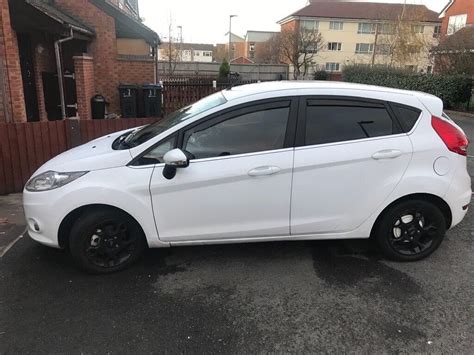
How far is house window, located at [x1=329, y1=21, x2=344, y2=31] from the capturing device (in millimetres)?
52312

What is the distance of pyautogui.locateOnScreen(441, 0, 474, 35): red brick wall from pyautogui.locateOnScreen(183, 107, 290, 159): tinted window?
126 ft

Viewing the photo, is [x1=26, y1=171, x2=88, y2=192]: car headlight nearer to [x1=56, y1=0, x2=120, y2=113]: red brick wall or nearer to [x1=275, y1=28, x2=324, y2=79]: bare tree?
[x1=56, y1=0, x2=120, y2=113]: red brick wall

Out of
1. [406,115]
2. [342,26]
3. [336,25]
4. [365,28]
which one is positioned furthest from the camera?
[365,28]

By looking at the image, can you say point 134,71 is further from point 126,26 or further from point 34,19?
point 34,19

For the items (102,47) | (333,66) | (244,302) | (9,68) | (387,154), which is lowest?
(244,302)

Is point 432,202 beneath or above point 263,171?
beneath

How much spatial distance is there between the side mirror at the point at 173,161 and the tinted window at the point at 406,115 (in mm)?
1834

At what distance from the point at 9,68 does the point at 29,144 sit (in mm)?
1474

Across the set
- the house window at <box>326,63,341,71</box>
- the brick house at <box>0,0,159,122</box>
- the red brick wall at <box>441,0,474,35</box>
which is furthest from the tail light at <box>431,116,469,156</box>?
the house window at <box>326,63,341,71</box>

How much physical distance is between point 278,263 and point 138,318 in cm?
137

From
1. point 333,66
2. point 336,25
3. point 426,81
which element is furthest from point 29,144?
point 336,25

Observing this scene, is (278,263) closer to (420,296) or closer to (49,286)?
(420,296)

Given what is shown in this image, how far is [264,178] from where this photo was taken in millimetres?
3398

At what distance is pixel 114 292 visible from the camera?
3285 mm
